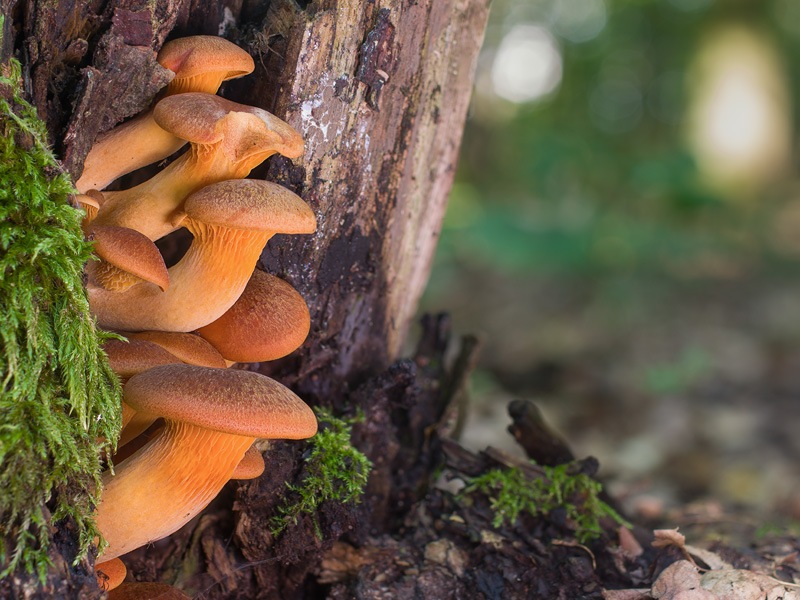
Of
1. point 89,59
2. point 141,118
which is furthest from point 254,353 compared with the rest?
point 89,59

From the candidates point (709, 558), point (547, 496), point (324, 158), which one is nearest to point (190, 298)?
point (324, 158)

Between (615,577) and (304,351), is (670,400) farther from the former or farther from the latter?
(304,351)

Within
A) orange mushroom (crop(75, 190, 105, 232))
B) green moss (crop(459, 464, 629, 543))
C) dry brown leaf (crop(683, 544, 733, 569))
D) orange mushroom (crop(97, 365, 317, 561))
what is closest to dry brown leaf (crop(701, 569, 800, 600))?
dry brown leaf (crop(683, 544, 733, 569))

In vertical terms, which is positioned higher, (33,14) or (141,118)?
(33,14)

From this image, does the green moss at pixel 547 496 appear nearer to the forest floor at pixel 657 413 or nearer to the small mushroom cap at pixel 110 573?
the forest floor at pixel 657 413

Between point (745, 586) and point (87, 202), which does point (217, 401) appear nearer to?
point (87, 202)

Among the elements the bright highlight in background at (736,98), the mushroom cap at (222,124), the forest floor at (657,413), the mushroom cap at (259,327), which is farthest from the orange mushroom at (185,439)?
the bright highlight in background at (736,98)
